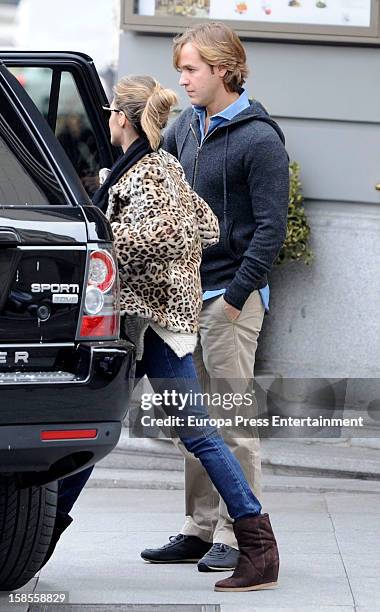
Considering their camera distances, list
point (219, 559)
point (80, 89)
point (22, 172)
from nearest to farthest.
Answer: point (22, 172) → point (219, 559) → point (80, 89)

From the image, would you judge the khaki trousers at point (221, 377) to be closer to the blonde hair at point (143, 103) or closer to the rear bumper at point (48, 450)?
the blonde hair at point (143, 103)

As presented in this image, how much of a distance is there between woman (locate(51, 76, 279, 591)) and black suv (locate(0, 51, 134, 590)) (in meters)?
0.46

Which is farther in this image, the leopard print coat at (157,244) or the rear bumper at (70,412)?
the leopard print coat at (157,244)

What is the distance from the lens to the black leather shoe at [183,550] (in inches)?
194

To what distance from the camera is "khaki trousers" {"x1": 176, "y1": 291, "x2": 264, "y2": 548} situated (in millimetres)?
4785

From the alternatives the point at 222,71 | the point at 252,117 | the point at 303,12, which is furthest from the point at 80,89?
the point at 303,12

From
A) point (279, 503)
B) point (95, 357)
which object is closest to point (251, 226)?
point (95, 357)

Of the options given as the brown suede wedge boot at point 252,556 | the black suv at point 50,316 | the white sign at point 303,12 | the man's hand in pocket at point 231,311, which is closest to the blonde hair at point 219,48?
the man's hand in pocket at point 231,311

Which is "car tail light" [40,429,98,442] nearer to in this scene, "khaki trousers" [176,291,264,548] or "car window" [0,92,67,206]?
"car window" [0,92,67,206]

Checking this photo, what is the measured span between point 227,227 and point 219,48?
638 millimetres

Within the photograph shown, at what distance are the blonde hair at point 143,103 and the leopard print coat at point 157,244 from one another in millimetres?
100

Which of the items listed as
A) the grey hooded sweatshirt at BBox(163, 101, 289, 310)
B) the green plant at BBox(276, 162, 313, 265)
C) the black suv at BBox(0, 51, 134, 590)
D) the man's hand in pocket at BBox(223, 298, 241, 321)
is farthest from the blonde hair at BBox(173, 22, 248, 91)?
the green plant at BBox(276, 162, 313, 265)

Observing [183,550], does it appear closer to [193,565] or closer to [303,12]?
[193,565]

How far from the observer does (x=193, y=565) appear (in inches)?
193
